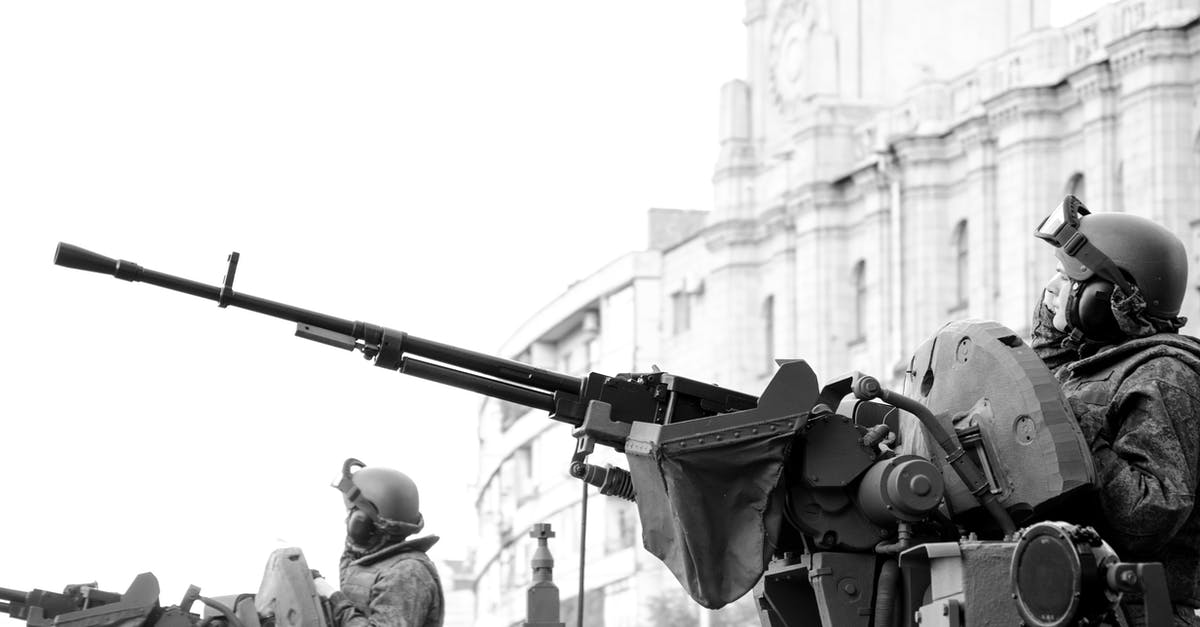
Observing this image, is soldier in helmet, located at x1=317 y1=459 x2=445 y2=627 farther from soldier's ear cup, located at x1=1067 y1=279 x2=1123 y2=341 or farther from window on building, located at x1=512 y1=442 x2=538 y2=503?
window on building, located at x1=512 y1=442 x2=538 y2=503

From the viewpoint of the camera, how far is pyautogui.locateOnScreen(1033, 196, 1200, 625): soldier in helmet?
10.3 meters

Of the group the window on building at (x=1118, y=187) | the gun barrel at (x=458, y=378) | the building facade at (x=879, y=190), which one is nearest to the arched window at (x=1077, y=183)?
the building facade at (x=879, y=190)

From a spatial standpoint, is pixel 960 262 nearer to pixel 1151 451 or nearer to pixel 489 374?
pixel 489 374

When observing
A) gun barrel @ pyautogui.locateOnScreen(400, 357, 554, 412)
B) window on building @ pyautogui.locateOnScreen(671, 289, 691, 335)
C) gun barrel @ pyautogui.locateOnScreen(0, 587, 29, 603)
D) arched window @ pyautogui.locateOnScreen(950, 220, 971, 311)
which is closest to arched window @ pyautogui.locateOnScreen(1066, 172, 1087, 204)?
arched window @ pyautogui.locateOnScreen(950, 220, 971, 311)

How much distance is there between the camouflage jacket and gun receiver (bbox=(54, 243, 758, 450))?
12.6 feet

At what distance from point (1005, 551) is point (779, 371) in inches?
49.0

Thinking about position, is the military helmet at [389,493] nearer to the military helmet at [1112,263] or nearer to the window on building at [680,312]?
the military helmet at [1112,263]

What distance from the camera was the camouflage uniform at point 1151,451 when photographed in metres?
10.3

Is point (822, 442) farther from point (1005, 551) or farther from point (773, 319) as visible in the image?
point (773, 319)

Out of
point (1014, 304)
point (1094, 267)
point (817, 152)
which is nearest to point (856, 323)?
point (817, 152)

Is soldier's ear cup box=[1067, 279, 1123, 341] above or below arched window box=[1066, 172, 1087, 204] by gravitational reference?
below

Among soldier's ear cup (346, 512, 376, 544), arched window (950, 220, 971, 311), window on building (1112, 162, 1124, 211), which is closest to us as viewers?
soldier's ear cup (346, 512, 376, 544)

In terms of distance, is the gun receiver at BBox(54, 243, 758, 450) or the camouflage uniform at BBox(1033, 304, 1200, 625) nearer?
the camouflage uniform at BBox(1033, 304, 1200, 625)

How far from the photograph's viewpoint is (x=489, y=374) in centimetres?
1172
